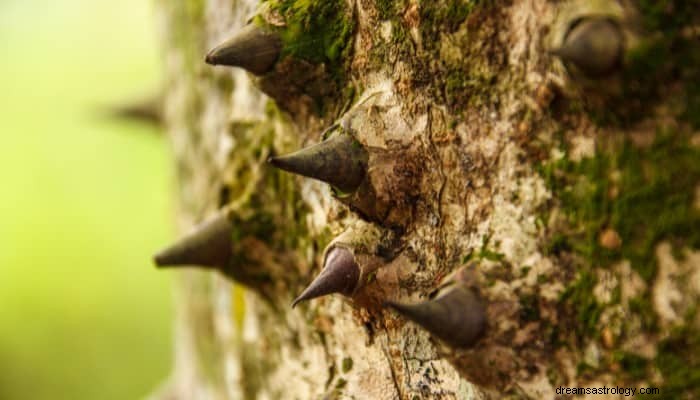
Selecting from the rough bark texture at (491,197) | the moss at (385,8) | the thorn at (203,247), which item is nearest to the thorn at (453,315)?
the rough bark texture at (491,197)

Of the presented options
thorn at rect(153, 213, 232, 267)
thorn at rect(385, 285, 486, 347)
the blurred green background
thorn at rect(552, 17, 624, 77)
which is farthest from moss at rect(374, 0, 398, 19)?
the blurred green background

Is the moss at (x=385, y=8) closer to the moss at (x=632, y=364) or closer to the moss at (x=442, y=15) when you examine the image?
the moss at (x=442, y=15)

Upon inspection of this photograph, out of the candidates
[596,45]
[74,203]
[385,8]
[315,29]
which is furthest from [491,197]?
[74,203]

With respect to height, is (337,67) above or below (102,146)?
below

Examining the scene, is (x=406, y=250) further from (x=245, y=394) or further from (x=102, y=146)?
(x=102, y=146)

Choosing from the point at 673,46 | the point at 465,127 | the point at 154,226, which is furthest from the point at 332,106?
the point at 154,226

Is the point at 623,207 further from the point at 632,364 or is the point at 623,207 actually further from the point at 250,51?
the point at 250,51

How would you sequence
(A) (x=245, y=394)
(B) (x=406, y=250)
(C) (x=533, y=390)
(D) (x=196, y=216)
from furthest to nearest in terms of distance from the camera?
(D) (x=196, y=216), (A) (x=245, y=394), (B) (x=406, y=250), (C) (x=533, y=390)
